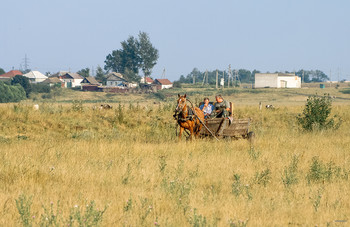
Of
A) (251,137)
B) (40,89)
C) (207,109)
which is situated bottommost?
(251,137)

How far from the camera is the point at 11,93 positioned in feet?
314

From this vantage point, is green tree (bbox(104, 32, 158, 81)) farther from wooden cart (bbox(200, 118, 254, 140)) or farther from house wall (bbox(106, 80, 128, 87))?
wooden cart (bbox(200, 118, 254, 140))

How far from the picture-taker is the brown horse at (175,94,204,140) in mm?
15875

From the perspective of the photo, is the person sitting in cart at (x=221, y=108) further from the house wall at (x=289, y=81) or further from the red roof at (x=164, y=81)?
the red roof at (x=164, y=81)

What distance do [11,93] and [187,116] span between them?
85524 millimetres

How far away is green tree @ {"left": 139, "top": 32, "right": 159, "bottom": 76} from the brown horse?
12509cm

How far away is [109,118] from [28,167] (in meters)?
16.8

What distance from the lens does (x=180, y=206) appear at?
809 cm

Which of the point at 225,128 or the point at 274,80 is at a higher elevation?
the point at 274,80

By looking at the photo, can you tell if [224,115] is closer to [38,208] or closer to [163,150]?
[163,150]

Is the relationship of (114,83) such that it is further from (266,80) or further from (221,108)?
(221,108)

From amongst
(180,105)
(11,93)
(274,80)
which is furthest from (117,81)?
(180,105)

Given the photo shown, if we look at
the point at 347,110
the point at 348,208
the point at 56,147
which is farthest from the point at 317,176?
the point at 347,110

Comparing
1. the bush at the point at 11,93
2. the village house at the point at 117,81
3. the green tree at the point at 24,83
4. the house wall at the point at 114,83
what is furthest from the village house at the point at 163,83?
the bush at the point at 11,93
